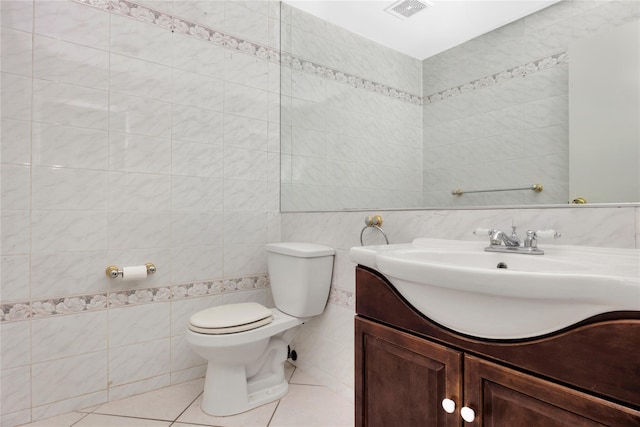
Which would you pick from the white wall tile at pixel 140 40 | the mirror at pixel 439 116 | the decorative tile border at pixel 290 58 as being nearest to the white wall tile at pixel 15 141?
the white wall tile at pixel 140 40

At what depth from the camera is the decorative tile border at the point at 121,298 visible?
1430mm

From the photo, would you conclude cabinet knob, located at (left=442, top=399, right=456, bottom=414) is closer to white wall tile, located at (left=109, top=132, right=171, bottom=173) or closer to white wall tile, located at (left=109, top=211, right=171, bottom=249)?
white wall tile, located at (left=109, top=211, right=171, bottom=249)

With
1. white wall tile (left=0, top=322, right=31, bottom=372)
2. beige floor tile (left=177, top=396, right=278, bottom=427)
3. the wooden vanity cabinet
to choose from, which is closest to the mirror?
the wooden vanity cabinet

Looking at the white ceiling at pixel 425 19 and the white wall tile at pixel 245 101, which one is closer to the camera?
the white ceiling at pixel 425 19

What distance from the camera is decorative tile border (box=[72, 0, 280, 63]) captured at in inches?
64.2

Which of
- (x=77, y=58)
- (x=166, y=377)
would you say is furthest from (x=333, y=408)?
(x=77, y=58)

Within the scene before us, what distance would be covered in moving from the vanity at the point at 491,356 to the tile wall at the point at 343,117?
882mm

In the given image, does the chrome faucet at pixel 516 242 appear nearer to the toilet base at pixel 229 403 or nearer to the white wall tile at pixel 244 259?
the toilet base at pixel 229 403

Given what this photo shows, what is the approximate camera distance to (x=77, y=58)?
1.54m

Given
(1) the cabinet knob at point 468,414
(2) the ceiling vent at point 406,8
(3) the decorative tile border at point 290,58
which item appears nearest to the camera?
(1) the cabinet knob at point 468,414

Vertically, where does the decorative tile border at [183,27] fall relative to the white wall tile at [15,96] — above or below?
above

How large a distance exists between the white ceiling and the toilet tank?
1.15 metres

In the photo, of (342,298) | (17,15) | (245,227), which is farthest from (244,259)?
(17,15)

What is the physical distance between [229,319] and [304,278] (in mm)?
400
